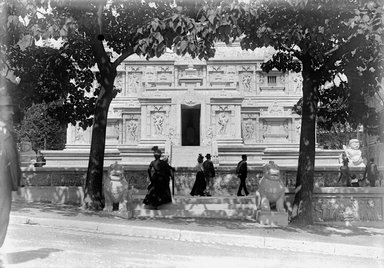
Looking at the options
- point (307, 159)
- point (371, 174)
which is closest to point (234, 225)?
point (307, 159)

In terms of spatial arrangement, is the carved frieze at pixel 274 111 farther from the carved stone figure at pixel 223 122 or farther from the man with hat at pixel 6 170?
the man with hat at pixel 6 170

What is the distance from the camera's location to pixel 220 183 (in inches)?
731

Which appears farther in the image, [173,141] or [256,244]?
[173,141]

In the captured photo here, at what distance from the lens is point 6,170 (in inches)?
238

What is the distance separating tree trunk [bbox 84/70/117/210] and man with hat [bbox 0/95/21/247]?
23.3 feet

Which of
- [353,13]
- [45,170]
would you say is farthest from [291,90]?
[353,13]

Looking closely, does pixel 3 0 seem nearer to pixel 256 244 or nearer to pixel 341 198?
pixel 256 244

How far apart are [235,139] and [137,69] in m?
12.3

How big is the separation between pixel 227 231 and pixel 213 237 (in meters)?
Result: 0.78

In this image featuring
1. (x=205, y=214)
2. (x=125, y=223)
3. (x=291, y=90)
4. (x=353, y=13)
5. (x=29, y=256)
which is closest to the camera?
(x=29, y=256)

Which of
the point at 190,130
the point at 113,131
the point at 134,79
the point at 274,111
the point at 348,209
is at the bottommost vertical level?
the point at 348,209

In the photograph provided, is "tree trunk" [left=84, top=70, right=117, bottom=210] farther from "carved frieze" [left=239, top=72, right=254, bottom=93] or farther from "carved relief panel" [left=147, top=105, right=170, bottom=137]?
"carved frieze" [left=239, top=72, right=254, bottom=93]

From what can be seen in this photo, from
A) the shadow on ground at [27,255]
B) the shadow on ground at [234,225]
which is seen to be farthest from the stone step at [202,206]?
the shadow on ground at [27,255]

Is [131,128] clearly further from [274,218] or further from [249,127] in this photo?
[274,218]
